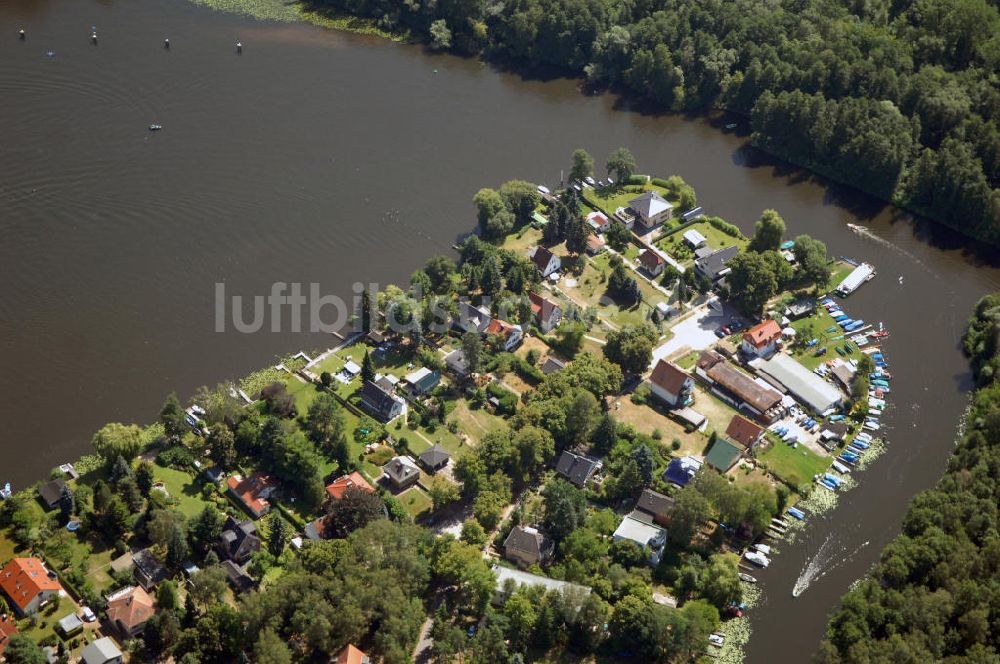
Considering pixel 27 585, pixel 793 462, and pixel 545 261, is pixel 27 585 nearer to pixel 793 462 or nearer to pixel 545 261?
pixel 545 261

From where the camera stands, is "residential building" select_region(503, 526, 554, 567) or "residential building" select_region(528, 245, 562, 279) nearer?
"residential building" select_region(503, 526, 554, 567)

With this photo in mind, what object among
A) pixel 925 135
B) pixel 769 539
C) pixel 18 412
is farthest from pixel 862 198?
pixel 18 412

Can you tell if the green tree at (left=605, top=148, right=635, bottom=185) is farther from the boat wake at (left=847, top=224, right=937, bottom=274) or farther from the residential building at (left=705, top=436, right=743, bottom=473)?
the residential building at (left=705, top=436, right=743, bottom=473)

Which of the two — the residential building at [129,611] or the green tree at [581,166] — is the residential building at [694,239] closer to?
the green tree at [581,166]

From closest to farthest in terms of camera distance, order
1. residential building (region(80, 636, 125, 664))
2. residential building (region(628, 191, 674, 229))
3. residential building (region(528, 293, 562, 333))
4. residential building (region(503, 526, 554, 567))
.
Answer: residential building (region(80, 636, 125, 664))
residential building (region(503, 526, 554, 567))
residential building (region(528, 293, 562, 333))
residential building (region(628, 191, 674, 229))

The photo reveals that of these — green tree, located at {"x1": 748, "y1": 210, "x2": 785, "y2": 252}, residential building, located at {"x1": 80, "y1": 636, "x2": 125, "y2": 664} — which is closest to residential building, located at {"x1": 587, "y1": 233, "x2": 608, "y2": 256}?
green tree, located at {"x1": 748, "y1": 210, "x2": 785, "y2": 252}

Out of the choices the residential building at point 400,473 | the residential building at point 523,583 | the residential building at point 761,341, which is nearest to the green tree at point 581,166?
the residential building at point 761,341
